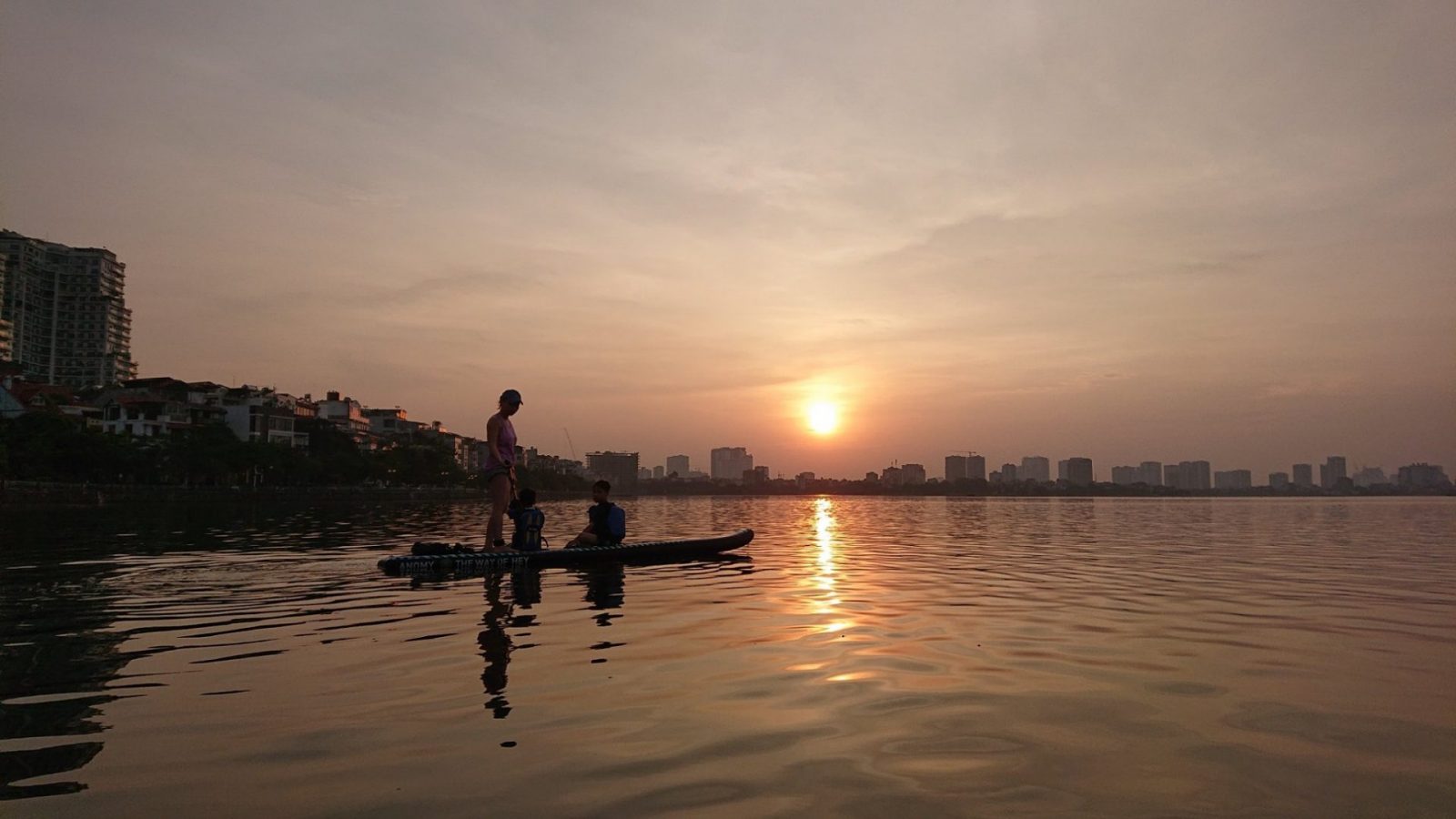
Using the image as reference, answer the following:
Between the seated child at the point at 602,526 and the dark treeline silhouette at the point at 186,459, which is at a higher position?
the dark treeline silhouette at the point at 186,459

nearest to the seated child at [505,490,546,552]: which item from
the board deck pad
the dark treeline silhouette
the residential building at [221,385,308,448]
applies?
the board deck pad

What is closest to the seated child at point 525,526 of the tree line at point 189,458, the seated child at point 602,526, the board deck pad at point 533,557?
the board deck pad at point 533,557

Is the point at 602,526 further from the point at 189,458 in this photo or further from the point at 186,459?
the point at 186,459

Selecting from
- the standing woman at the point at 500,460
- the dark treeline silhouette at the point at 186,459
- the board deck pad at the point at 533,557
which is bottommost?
the board deck pad at the point at 533,557

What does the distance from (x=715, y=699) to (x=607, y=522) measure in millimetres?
12330

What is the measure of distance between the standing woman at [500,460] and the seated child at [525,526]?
283mm

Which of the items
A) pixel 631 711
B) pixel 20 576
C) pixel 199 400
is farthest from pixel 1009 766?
pixel 199 400

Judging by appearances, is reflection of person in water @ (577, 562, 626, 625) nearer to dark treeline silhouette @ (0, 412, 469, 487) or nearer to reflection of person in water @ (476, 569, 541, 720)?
reflection of person in water @ (476, 569, 541, 720)

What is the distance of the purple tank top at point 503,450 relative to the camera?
16703 millimetres

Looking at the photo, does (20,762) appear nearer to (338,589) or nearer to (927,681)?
(927,681)

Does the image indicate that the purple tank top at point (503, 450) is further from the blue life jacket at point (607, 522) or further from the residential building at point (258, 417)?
the residential building at point (258, 417)

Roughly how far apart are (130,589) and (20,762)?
380 inches

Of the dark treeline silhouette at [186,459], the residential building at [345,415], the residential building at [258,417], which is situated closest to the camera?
the dark treeline silhouette at [186,459]

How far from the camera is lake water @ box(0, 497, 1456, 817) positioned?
16.0 ft
